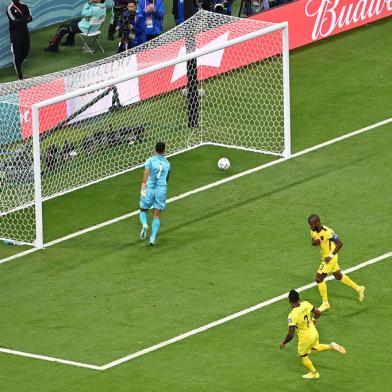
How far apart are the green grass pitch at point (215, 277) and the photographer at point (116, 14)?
6461mm

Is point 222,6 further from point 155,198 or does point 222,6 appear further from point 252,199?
point 155,198

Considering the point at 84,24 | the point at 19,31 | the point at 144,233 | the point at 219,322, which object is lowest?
the point at 84,24

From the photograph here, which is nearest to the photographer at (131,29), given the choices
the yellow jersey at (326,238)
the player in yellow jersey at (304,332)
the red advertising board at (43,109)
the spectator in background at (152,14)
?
the spectator in background at (152,14)

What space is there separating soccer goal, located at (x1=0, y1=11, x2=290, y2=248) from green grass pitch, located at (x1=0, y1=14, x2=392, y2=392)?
1.81 ft

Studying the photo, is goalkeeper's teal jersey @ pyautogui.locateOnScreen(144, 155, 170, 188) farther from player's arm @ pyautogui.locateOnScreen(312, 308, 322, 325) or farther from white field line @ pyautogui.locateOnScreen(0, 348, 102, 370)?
white field line @ pyautogui.locateOnScreen(0, 348, 102, 370)

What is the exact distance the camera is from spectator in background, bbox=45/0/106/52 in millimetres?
40938

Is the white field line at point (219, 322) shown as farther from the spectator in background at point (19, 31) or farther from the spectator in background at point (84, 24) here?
the spectator in background at point (84, 24)

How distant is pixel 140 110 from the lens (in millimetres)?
Answer: 34625

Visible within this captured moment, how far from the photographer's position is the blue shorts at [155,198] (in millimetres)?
29703

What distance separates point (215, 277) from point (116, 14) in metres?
14.9

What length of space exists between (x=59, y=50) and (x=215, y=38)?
23.1ft

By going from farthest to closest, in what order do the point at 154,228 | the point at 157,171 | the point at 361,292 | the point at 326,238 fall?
the point at 154,228 → the point at 157,171 → the point at 361,292 → the point at 326,238

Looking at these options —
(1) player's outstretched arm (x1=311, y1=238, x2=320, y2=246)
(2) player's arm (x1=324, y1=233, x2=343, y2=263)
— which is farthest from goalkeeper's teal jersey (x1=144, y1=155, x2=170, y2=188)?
(2) player's arm (x1=324, y1=233, x2=343, y2=263)

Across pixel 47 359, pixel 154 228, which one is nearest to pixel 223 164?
pixel 154 228
